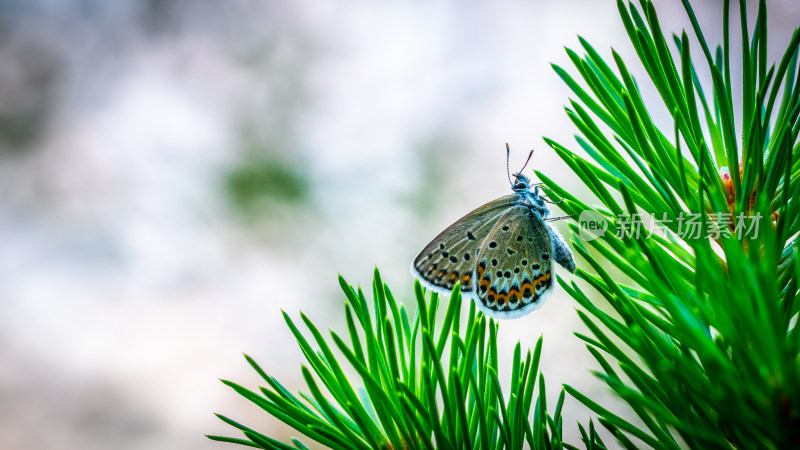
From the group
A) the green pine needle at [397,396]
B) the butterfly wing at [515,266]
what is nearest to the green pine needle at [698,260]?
the green pine needle at [397,396]

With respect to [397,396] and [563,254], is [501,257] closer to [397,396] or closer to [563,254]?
[563,254]

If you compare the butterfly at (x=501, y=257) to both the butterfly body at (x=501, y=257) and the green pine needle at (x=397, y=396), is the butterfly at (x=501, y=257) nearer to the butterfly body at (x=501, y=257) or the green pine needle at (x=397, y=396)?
the butterfly body at (x=501, y=257)

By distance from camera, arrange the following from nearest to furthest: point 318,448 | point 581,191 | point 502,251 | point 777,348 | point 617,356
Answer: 1. point 777,348
2. point 617,356
3. point 502,251
4. point 581,191
5. point 318,448

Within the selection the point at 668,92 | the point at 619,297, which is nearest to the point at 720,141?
the point at 668,92

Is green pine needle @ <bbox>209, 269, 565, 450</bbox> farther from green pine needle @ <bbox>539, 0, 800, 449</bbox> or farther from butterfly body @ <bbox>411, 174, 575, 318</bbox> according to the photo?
butterfly body @ <bbox>411, 174, 575, 318</bbox>

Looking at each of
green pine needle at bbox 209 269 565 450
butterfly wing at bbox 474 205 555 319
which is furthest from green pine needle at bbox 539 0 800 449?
butterfly wing at bbox 474 205 555 319

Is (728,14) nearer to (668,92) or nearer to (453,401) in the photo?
(668,92)

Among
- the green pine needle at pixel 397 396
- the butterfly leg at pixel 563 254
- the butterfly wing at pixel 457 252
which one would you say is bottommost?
the green pine needle at pixel 397 396
